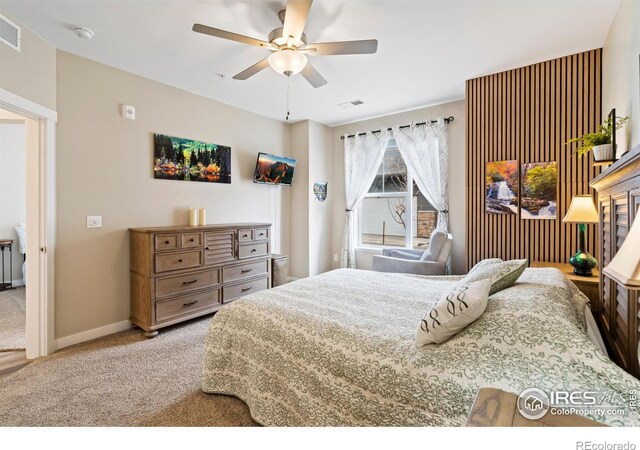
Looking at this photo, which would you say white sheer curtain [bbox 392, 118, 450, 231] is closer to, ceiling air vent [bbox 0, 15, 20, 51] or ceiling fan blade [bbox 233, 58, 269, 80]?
ceiling fan blade [bbox 233, 58, 269, 80]

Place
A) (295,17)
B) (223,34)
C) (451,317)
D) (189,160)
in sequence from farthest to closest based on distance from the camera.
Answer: (189,160) → (223,34) → (295,17) → (451,317)

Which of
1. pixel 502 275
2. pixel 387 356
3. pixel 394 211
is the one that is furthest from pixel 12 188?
pixel 502 275

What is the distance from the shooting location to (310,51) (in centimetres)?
223

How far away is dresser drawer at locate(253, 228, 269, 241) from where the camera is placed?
12.8ft

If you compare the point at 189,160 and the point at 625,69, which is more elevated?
the point at 625,69

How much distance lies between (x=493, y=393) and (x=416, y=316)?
829 millimetres

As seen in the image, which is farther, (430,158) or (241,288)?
(430,158)

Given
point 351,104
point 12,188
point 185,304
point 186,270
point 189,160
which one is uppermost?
point 351,104

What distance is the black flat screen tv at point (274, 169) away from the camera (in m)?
4.45

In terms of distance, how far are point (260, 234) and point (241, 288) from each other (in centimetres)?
74

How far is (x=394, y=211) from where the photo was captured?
4859mm

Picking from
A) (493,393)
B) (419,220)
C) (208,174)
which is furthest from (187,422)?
(419,220)

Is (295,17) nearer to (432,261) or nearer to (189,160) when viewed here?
(189,160)

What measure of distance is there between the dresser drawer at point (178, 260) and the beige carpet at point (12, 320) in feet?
4.57
